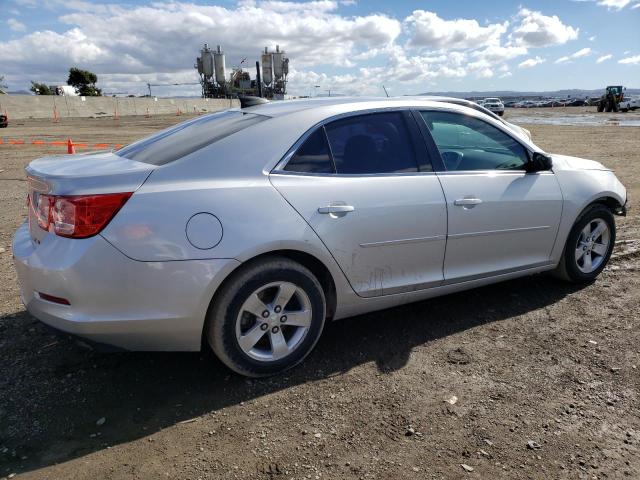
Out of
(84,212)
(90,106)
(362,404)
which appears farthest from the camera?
(90,106)

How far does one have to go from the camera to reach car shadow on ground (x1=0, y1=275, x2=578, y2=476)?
268 cm

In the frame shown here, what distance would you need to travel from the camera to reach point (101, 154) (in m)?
3.66

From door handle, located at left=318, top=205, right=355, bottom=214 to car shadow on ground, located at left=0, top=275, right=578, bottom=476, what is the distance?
100 cm

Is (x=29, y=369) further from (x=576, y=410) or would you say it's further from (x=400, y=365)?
(x=576, y=410)

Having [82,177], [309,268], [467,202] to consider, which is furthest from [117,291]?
[467,202]

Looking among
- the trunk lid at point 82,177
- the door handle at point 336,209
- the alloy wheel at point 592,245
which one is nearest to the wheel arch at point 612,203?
the alloy wheel at point 592,245

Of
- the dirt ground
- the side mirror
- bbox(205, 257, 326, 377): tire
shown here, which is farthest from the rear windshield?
the side mirror

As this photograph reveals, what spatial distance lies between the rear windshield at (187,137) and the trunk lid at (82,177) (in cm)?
14

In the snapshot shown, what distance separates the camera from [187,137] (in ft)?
11.2

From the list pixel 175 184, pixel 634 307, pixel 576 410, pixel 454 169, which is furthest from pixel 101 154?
pixel 634 307

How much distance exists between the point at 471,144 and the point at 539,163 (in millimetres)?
582

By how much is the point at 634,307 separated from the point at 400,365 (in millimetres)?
2196

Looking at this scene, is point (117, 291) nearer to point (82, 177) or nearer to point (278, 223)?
point (82, 177)

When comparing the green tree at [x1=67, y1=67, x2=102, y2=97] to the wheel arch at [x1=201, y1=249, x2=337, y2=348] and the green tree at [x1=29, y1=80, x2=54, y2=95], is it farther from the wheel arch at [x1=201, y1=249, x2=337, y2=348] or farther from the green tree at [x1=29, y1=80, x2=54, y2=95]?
the wheel arch at [x1=201, y1=249, x2=337, y2=348]
